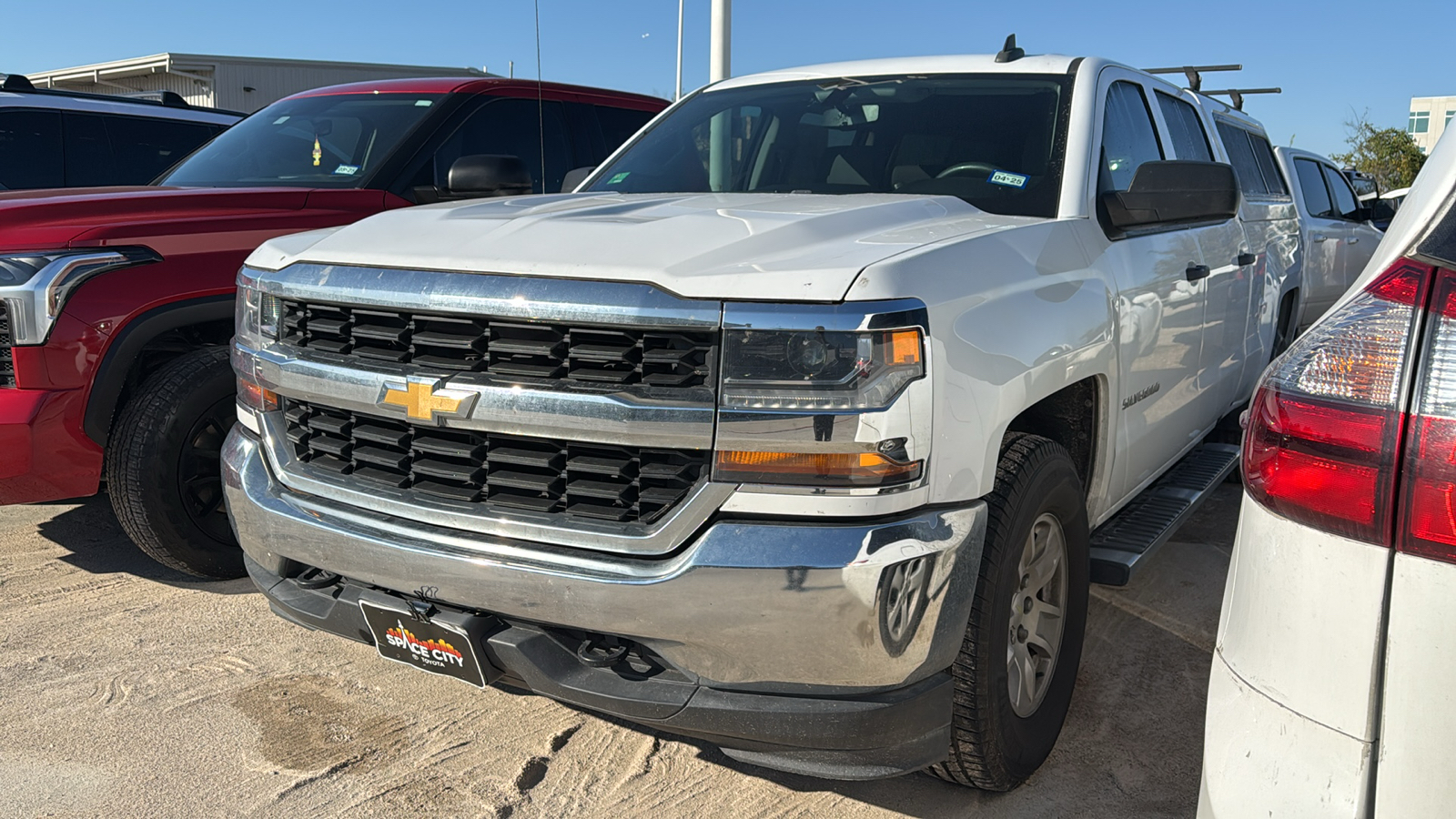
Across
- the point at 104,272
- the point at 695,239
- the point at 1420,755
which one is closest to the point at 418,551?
the point at 695,239

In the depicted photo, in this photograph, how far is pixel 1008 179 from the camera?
3311mm

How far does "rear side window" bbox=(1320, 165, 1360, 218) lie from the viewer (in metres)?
9.37

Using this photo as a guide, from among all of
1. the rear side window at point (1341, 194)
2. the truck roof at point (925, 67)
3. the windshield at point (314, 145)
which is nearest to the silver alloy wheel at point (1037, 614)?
the truck roof at point (925, 67)

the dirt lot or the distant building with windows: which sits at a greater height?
the distant building with windows

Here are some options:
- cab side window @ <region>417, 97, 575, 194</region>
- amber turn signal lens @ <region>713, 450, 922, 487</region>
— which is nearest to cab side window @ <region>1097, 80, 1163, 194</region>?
amber turn signal lens @ <region>713, 450, 922, 487</region>

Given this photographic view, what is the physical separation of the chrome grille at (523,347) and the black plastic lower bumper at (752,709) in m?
0.53

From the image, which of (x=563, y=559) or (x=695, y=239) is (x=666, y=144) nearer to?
(x=695, y=239)

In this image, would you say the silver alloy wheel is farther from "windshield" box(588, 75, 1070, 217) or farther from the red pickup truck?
the red pickup truck

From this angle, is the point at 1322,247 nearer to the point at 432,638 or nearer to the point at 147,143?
the point at 432,638

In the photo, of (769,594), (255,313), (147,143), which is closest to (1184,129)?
(769,594)

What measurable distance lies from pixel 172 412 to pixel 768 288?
259 centimetres

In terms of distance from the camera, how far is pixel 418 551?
2359 millimetres

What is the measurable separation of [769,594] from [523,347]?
71cm

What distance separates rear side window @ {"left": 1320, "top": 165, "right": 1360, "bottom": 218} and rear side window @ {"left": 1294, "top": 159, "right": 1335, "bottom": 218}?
190 millimetres
